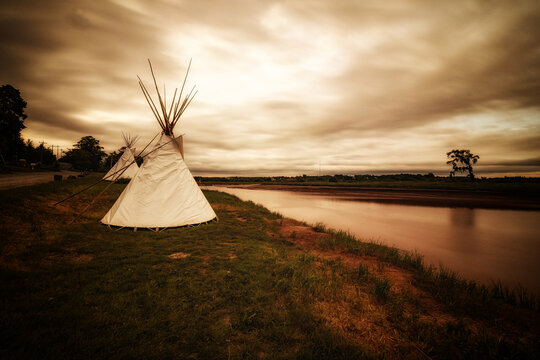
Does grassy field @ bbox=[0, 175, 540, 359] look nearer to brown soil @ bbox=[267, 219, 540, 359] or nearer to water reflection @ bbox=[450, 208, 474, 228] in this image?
brown soil @ bbox=[267, 219, 540, 359]

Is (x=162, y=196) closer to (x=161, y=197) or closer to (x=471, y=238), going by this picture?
(x=161, y=197)

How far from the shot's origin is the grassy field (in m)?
3.24

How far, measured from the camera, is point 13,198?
348 inches

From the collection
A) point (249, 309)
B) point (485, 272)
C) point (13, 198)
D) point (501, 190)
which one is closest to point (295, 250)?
point (249, 309)

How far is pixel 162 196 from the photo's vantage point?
1012cm

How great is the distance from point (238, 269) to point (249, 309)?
1.91 meters

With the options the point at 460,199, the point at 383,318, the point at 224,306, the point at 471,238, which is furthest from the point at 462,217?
the point at 224,306

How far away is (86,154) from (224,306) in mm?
92238

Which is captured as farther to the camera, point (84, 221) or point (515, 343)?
point (84, 221)

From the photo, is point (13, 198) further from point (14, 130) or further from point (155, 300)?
point (14, 130)

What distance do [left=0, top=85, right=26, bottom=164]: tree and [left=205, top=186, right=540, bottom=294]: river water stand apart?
48.9 metres

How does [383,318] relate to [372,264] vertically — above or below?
above

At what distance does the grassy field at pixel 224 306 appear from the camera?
324 cm

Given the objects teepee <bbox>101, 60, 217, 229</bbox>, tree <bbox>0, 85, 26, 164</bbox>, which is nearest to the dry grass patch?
teepee <bbox>101, 60, 217, 229</bbox>
